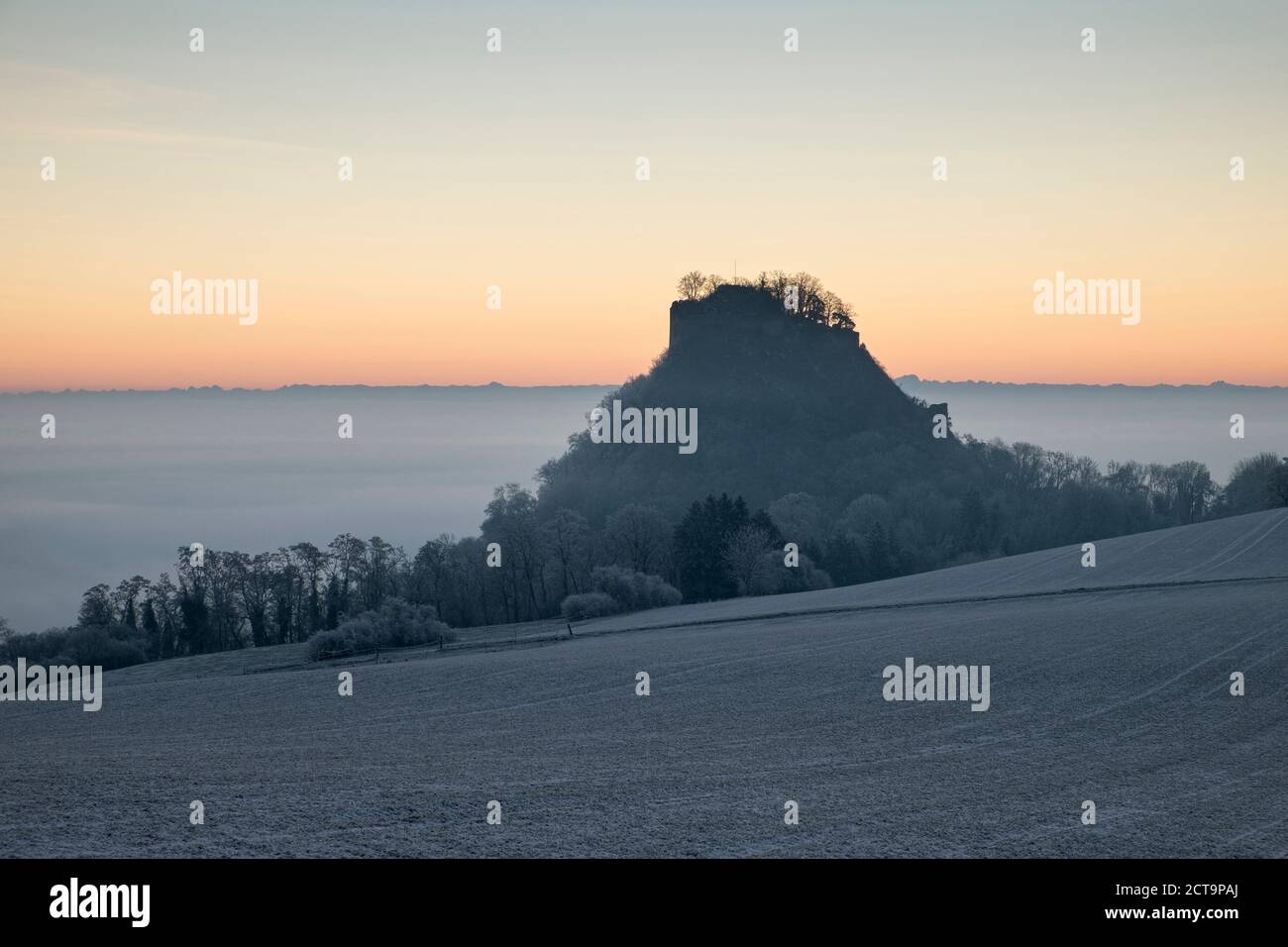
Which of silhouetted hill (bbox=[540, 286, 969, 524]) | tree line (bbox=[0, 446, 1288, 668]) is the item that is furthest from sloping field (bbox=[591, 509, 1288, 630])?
silhouetted hill (bbox=[540, 286, 969, 524])

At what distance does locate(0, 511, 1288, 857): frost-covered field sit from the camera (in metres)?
17.6

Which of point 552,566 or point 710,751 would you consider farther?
point 552,566

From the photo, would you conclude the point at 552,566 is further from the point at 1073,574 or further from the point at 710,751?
the point at 710,751

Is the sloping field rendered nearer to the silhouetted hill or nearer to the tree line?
the tree line

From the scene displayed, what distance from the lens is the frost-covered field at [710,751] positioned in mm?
17562


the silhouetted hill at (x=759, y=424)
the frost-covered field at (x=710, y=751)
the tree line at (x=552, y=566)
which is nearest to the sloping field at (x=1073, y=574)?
the tree line at (x=552, y=566)

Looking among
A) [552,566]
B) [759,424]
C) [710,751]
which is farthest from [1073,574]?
[759,424]

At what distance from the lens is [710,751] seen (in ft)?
81.1

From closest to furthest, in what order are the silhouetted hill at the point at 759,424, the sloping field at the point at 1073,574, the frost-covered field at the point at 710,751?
1. the frost-covered field at the point at 710,751
2. the sloping field at the point at 1073,574
3. the silhouetted hill at the point at 759,424

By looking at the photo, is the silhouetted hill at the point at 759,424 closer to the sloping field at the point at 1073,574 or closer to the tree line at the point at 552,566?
the tree line at the point at 552,566

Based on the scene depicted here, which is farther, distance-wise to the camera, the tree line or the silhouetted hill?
the silhouetted hill
